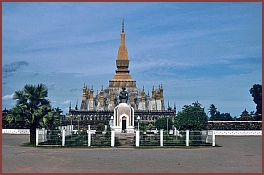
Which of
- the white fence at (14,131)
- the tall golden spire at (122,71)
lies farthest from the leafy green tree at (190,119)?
the tall golden spire at (122,71)

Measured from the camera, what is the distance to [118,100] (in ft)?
259

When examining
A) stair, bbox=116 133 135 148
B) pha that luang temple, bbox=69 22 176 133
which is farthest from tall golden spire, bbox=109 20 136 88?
stair, bbox=116 133 135 148

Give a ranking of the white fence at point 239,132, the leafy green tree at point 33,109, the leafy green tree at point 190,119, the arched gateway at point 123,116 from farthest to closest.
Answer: the white fence at point 239,132, the arched gateway at point 123,116, the leafy green tree at point 190,119, the leafy green tree at point 33,109

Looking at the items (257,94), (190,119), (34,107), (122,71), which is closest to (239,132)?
(190,119)

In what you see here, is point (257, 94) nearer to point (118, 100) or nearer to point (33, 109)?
point (118, 100)

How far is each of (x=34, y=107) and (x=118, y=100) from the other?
5081cm

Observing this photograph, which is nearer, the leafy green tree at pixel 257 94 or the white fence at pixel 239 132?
the white fence at pixel 239 132

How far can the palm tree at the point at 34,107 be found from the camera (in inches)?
1100

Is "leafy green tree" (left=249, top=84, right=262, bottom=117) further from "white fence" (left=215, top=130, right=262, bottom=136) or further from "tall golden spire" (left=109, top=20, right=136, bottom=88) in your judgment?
"tall golden spire" (left=109, top=20, right=136, bottom=88)

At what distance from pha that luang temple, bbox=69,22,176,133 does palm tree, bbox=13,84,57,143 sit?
42909 mm

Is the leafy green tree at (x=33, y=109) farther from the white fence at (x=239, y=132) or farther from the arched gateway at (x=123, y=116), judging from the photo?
the white fence at (x=239, y=132)

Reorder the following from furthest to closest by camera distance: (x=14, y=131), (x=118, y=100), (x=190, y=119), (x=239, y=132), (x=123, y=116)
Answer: (x=118, y=100) → (x=239, y=132) → (x=14, y=131) → (x=123, y=116) → (x=190, y=119)

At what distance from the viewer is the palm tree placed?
91.7ft

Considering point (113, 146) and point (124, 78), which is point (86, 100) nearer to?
point (124, 78)
